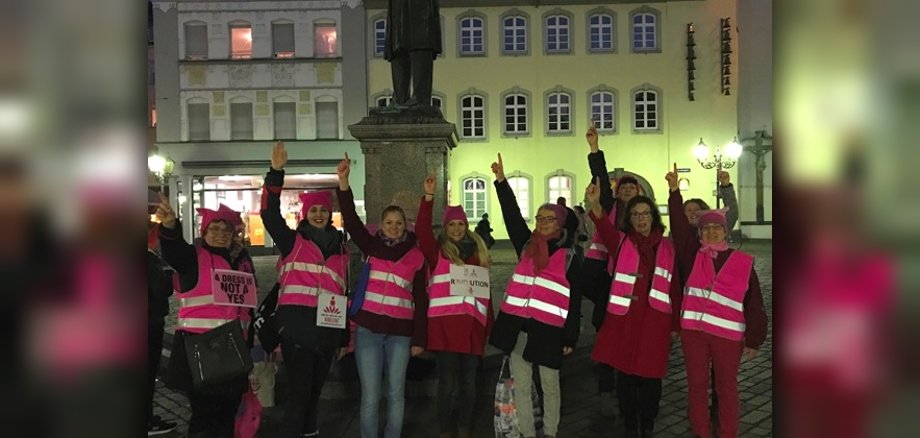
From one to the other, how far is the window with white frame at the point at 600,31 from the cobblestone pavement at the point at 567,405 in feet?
69.0

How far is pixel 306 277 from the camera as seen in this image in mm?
4254

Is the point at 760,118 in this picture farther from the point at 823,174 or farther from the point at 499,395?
the point at 823,174

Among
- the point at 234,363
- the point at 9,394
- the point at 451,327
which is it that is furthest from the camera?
the point at 451,327

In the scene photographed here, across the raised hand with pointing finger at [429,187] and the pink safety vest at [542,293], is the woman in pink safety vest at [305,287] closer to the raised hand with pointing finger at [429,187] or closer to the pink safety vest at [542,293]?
the raised hand with pointing finger at [429,187]

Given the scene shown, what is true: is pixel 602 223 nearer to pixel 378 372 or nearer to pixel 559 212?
pixel 559 212

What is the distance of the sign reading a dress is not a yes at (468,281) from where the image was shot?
441 cm

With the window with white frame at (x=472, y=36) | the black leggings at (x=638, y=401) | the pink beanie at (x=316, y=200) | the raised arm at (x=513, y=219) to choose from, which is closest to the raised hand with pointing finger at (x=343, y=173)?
the pink beanie at (x=316, y=200)

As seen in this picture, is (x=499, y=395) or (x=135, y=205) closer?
(x=135, y=205)

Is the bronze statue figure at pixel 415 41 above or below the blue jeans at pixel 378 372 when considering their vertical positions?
above

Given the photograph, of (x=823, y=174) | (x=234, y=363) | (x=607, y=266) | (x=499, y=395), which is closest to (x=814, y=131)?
(x=823, y=174)

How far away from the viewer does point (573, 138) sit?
1037 inches

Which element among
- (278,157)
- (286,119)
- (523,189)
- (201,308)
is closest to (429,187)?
(278,157)

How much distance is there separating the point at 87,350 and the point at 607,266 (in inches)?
192

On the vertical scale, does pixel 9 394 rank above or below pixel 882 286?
below
